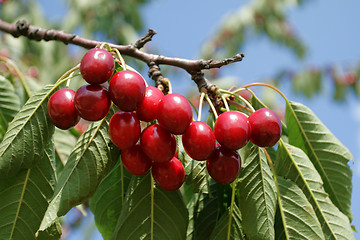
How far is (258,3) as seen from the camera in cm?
877

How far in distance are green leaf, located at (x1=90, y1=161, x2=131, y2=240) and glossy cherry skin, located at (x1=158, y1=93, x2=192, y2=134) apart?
443 millimetres

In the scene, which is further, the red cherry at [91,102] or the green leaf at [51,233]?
the green leaf at [51,233]

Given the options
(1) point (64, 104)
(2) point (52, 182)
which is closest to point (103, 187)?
(2) point (52, 182)

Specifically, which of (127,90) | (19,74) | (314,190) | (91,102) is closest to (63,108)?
(91,102)

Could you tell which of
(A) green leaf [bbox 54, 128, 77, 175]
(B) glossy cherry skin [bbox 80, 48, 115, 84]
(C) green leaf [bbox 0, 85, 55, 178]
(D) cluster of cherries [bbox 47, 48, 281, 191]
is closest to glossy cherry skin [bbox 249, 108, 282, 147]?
(D) cluster of cherries [bbox 47, 48, 281, 191]

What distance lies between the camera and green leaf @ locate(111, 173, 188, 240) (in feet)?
4.15

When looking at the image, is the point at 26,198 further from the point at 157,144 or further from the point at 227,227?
the point at 227,227

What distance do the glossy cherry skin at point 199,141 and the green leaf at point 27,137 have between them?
0.50 meters

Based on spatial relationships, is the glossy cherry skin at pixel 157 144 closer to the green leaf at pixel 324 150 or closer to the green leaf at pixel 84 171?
the green leaf at pixel 84 171

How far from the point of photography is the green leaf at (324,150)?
160 centimetres

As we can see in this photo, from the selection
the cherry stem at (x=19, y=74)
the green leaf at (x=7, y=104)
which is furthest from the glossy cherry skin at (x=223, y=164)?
the cherry stem at (x=19, y=74)

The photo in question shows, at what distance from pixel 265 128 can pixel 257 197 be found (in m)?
0.25

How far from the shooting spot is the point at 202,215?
1.48 meters

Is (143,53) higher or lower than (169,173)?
higher
